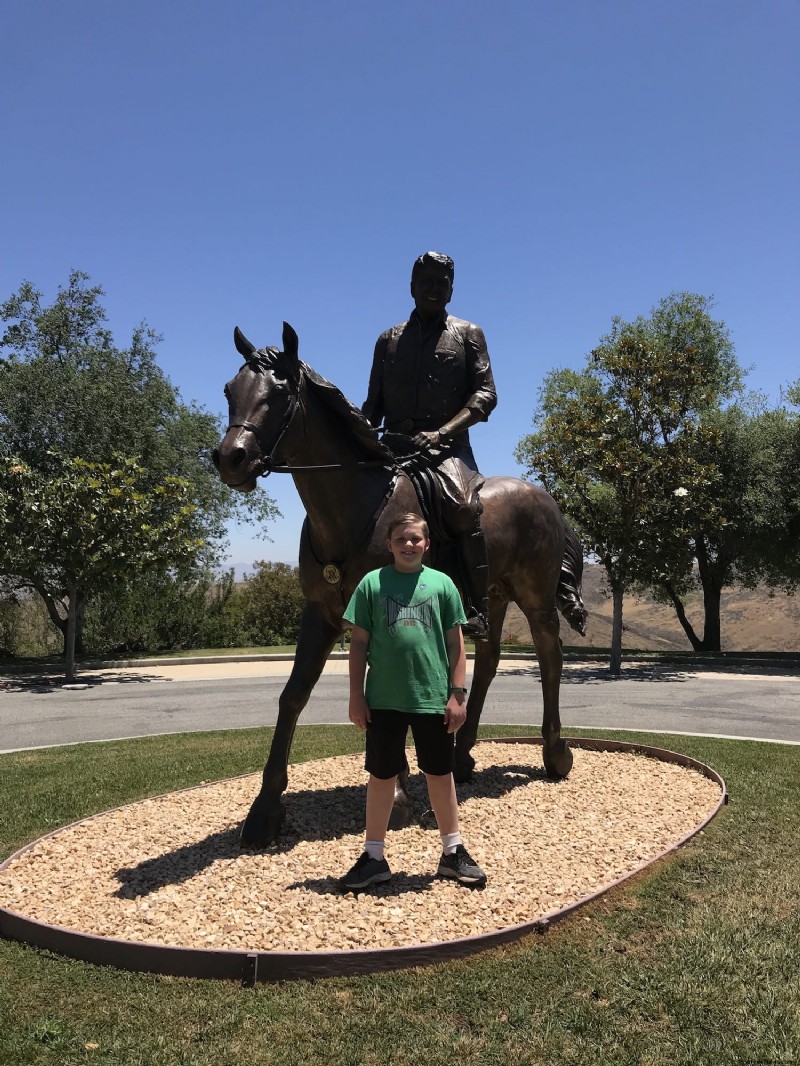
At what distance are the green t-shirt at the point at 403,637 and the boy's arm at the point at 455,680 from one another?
50 millimetres

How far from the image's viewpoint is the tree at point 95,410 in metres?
22.6

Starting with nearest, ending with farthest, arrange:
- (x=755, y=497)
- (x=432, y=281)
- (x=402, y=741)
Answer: (x=402, y=741) < (x=432, y=281) < (x=755, y=497)

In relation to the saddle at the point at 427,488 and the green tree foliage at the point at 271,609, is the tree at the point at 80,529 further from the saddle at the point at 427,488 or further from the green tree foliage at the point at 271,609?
the saddle at the point at 427,488

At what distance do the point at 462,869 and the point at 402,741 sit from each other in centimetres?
81

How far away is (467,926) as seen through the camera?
376 centimetres

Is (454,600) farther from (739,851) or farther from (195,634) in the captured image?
(195,634)

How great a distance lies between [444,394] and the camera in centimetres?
550

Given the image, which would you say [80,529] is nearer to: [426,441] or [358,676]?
[426,441]

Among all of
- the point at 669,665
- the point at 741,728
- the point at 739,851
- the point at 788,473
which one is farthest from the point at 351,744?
the point at 788,473

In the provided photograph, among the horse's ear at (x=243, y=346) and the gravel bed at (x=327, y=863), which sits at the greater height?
the horse's ear at (x=243, y=346)

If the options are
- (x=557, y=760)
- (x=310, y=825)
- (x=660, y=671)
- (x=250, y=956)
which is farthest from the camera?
(x=660, y=671)

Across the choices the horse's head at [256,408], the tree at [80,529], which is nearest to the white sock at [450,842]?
the horse's head at [256,408]

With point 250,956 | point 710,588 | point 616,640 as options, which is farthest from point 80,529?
point 710,588

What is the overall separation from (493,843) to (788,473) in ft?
69.4
